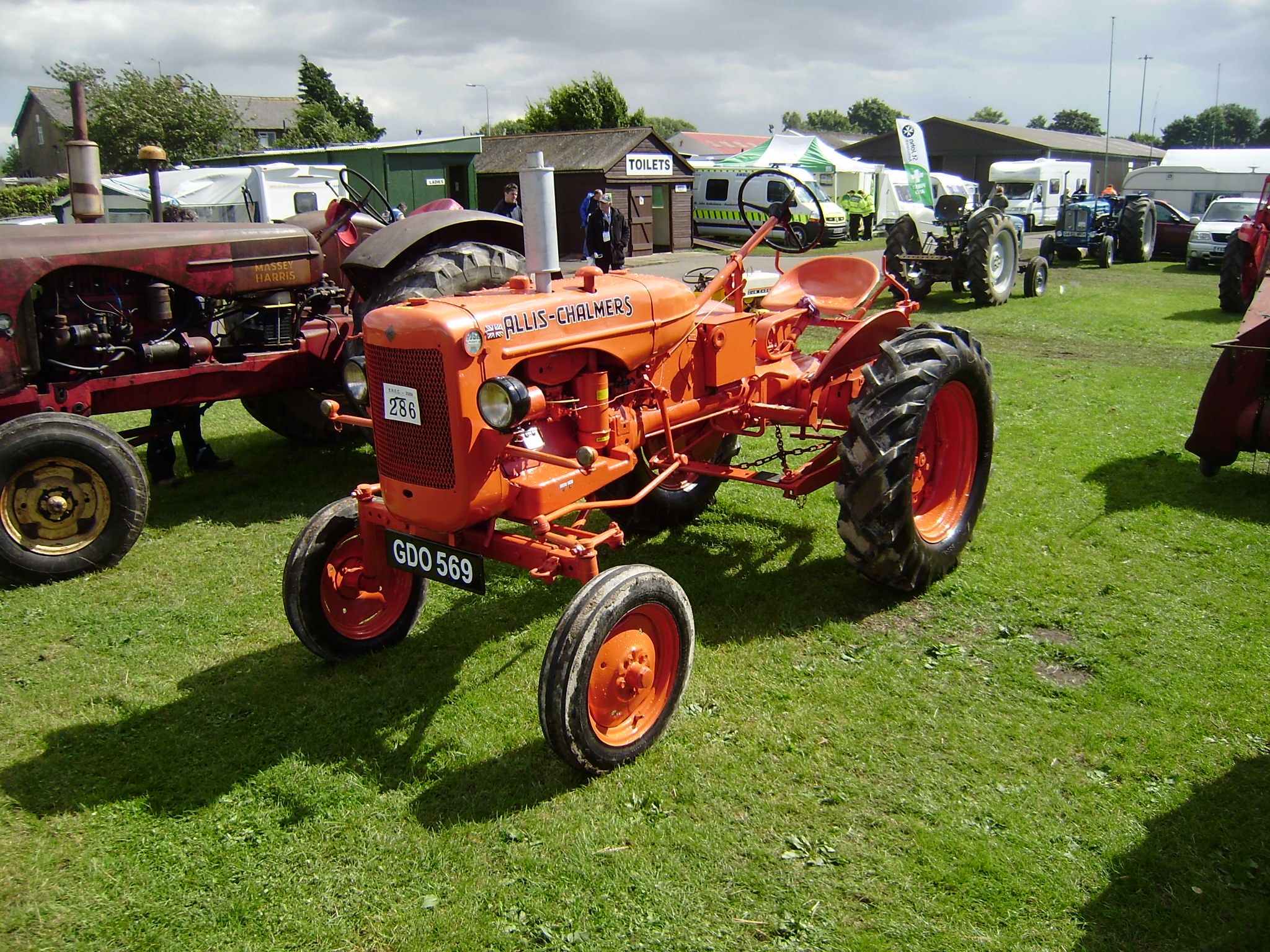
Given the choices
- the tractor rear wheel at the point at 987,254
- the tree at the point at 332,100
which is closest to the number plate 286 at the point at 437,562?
the tractor rear wheel at the point at 987,254

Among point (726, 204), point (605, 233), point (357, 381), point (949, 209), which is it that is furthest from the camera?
point (726, 204)

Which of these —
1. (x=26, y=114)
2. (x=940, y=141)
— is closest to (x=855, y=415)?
(x=940, y=141)

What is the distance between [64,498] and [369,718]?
2418 mm

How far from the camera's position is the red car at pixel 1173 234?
1989cm

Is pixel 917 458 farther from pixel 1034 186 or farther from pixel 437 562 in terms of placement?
pixel 1034 186

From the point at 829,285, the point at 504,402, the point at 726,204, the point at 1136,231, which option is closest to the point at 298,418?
the point at 829,285

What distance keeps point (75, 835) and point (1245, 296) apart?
13900mm

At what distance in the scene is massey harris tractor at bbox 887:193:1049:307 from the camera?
1297 centimetres

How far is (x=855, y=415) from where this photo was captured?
4.00 metres

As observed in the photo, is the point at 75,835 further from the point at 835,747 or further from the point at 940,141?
the point at 940,141

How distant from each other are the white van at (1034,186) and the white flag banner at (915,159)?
31.1ft

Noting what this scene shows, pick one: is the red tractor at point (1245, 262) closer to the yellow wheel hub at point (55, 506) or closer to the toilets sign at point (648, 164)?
the yellow wheel hub at point (55, 506)

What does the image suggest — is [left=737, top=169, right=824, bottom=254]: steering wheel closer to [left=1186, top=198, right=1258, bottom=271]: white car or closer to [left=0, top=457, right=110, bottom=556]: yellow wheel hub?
[left=0, top=457, right=110, bottom=556]: yellow wheel hub

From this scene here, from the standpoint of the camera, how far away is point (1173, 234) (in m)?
20.0
